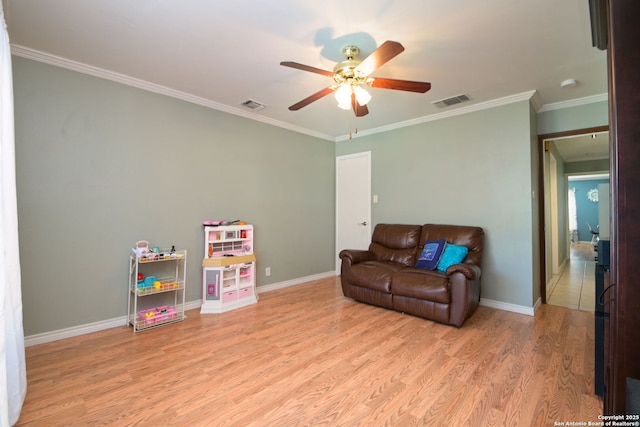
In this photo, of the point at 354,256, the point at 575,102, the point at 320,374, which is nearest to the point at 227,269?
the point at 354,256

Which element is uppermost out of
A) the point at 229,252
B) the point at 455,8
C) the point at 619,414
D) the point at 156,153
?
the point at 455,8

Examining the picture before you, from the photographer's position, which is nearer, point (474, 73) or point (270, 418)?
point (270, 418)

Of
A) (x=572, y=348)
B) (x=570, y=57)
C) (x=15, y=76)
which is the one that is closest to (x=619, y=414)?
(x=572, y=348)

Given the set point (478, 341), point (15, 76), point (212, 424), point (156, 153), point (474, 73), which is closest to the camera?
point (212, 424)

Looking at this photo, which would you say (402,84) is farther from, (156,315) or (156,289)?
(156,315)

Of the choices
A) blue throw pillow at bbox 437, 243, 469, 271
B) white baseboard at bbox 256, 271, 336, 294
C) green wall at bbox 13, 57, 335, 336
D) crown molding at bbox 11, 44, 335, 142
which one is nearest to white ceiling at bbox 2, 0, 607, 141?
crown molding at bbox 11, 44, 335, 142

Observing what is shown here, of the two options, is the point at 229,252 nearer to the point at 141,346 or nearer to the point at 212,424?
the point at 141,346

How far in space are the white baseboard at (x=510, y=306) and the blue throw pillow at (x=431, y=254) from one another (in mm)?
879

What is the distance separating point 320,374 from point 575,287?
15.0 feet

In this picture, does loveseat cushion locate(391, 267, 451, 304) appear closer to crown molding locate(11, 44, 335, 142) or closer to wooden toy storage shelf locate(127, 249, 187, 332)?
wooden toy storage shelf locate(127, 249, 187, 332)

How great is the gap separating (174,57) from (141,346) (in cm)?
255

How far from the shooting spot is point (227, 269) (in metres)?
3.51

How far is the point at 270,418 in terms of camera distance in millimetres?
1655

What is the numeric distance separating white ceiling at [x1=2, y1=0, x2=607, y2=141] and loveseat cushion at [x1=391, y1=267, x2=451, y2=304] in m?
2.04
